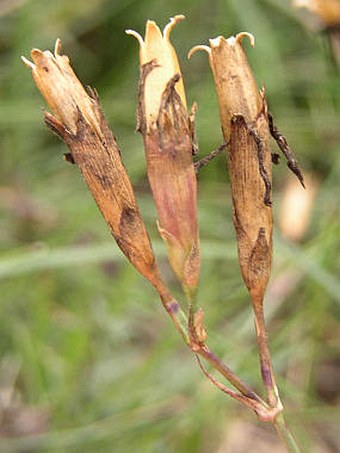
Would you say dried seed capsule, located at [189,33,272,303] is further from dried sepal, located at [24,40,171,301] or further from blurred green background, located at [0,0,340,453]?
blurred green background, located at [0,0,340,453]

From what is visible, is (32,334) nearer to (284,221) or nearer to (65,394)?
(65,394)

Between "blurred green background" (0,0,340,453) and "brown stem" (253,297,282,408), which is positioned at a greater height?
"brown stem" (253,297,282,408)

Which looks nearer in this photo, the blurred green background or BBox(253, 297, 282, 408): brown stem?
BBox(253, 297, 282, 408): brown stem

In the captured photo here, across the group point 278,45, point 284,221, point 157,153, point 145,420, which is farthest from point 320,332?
point 157,153

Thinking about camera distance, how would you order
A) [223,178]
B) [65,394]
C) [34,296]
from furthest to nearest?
1. [223,178]
2. [34,296]
3. [65,394]

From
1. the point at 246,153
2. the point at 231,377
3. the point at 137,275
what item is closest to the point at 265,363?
the point at 231,377

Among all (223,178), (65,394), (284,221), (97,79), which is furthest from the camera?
(97,79)

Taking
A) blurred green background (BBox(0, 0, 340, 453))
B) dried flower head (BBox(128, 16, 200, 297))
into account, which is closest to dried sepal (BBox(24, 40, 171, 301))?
dried flower head (BBox(128, 16, 200, 297))
